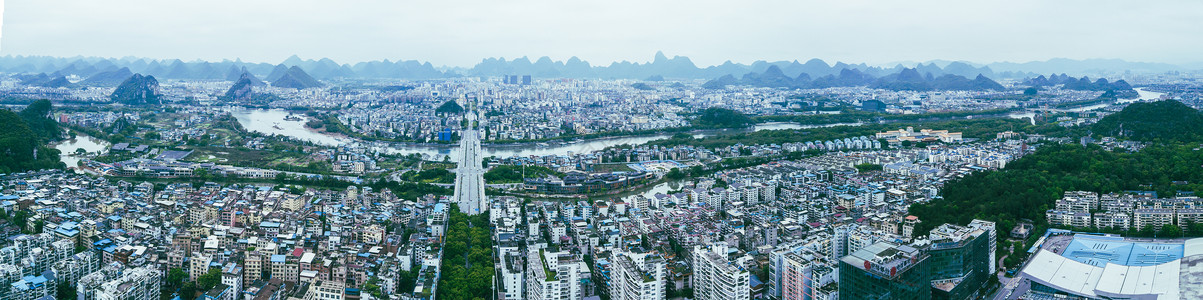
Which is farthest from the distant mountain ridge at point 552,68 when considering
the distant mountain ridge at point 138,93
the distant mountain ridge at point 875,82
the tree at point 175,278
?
the tree at point 175,278

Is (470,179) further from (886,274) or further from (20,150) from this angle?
(886,274)

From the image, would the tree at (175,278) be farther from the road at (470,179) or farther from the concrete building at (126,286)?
the road at (470,179)

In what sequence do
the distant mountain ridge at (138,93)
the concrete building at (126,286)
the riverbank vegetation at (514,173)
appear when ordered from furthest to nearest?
the distant mountain ridge at (138,93) < the riverbank vegetation at (514,173) < the concrete building at (126,286)

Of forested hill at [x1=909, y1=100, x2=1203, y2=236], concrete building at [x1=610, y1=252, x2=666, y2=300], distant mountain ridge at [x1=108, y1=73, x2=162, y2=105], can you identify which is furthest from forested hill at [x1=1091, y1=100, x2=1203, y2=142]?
distant mountain ridge at [x1=108, y1=73, x2=162, y2=105]

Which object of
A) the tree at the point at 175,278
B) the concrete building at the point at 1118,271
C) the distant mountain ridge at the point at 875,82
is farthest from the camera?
the distant mountain ridge at the point at 875,82

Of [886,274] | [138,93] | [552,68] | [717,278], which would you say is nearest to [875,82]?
[552,68]

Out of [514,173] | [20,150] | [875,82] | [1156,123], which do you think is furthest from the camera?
Answer: [875,82]
